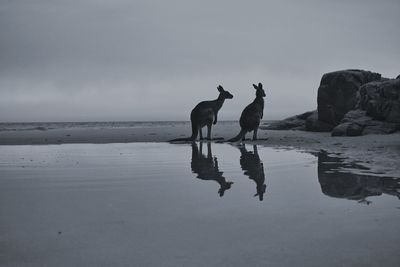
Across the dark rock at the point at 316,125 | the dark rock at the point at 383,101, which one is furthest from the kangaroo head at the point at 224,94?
the dark rock at the point at 383,101

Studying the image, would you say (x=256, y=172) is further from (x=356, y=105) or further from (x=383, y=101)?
(x=356, y=105)

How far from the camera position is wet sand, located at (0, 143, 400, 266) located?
102 inches

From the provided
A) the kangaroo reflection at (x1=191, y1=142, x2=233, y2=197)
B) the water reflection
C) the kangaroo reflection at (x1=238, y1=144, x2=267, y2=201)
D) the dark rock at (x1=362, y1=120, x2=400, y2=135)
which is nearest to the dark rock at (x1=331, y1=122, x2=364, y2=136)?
the dark rock at (x1=362, y1=120, x2=400, y2=135)

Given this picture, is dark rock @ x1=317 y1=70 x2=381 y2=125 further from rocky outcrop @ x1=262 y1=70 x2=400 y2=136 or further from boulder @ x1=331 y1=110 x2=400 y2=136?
boulder @ x1=331 y1=110 x2=400 y2=136

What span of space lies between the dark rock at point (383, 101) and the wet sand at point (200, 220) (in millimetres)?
11599

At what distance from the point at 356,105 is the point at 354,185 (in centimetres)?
1459

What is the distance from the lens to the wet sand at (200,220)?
2.60 m

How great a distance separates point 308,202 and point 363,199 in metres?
0.62

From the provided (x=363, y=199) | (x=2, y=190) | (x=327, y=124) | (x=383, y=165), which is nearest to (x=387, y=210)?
(x=363, y=199)

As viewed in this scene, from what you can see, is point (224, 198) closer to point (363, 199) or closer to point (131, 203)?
point (131, 203)

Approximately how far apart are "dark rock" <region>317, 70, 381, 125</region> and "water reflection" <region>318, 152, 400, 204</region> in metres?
14.3

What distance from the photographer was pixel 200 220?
3443 mm

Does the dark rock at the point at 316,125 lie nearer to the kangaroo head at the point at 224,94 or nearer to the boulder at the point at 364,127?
the boulder at the point at 364,127

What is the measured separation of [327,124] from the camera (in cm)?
1994
